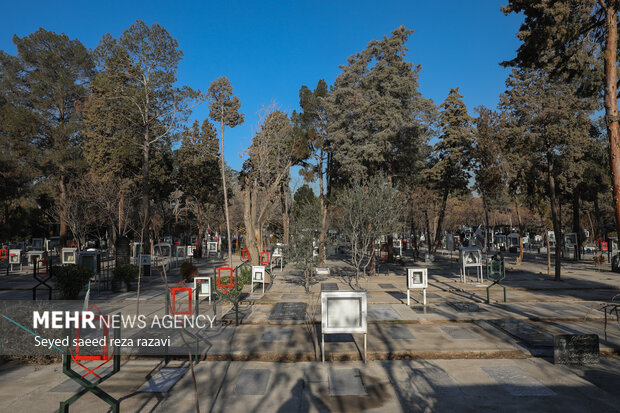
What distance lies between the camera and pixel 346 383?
681 cm

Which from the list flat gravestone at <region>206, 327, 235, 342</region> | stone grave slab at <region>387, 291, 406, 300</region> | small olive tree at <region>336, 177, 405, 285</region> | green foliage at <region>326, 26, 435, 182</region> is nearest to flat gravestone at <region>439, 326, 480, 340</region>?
stone grave slab at <region>387, 291, 406, 300</region>

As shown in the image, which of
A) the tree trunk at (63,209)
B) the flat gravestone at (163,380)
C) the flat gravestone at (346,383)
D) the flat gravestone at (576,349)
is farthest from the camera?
the tree trunk at (63,209)

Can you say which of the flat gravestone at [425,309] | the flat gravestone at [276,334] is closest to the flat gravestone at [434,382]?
the flat gravestone at [276,334]

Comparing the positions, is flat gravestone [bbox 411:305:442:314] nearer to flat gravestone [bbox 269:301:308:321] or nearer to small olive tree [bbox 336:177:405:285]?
small olive tree [bbox 336:177:405:285]

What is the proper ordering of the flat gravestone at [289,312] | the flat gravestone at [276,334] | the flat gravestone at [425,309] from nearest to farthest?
1. the flat gravestone at [276,334]
2. the flat gravestone at [289,312]
3. the flat gravestone at [425,309]

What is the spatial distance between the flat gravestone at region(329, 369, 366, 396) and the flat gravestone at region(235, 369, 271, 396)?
1181 millimetres

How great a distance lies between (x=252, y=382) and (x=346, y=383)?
168 centimetres

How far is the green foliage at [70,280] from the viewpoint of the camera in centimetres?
1390

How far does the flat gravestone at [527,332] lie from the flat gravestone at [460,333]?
91cm

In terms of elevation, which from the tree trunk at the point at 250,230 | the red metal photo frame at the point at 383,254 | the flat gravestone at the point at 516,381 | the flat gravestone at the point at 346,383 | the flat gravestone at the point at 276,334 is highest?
the tree trunk at the point at 250,230

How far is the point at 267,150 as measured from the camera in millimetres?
23922

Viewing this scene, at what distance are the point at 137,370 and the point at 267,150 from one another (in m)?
17.7

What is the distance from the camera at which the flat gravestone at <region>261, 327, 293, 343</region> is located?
9367 mm

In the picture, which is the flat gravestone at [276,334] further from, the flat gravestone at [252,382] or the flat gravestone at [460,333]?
the flat gravestone at [460,333]
